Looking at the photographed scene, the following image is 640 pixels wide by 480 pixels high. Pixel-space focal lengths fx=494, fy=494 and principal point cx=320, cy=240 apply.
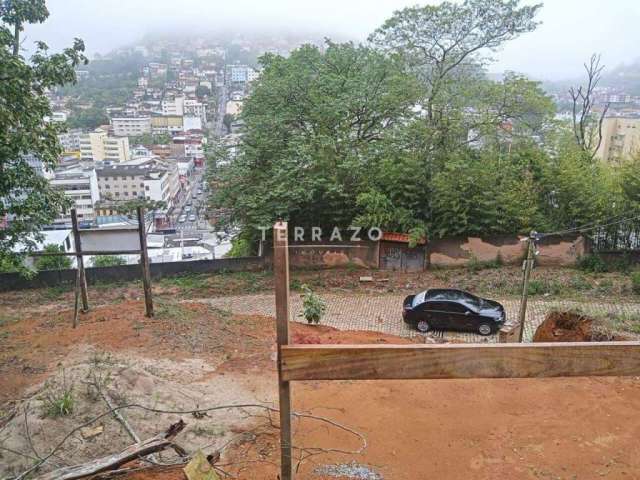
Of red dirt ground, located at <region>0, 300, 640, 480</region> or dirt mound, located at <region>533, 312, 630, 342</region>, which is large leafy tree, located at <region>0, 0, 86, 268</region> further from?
dirt mound, located at <region>533, 312, 630, 342</region>

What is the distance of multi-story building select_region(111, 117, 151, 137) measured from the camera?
304ft

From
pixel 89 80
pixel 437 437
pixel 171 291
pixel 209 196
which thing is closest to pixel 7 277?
pixel 171 291

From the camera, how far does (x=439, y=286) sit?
15.4m

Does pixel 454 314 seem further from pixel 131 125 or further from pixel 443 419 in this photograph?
pixel 131 125

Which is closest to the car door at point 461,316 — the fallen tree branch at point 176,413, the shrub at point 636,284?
the shrub at point 636,284

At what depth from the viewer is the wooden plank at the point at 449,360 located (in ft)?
8.59

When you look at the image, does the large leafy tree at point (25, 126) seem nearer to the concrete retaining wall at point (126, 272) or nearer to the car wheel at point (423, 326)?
the concrete retaining wall at point (126, 272)

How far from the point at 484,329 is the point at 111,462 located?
10.0 meters

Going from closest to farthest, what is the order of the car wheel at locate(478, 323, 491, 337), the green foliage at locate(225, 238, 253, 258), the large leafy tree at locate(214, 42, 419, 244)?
the car wheel at locate(478, 323, 491, 337) < the large leafy tree at locate(214, 42, 419, 244) < the green foliage at locate(225, 238, 253, 258)

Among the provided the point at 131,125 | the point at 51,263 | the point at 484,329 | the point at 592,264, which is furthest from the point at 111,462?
the point at 131,125

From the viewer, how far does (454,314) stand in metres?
12.4

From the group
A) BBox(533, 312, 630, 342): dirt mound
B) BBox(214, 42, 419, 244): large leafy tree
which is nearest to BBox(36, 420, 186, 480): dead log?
BBox(533, 312, 630, 342): dirt mound

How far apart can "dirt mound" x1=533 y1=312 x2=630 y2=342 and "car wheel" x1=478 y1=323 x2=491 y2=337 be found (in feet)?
7.14

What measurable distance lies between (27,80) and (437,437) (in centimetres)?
811
